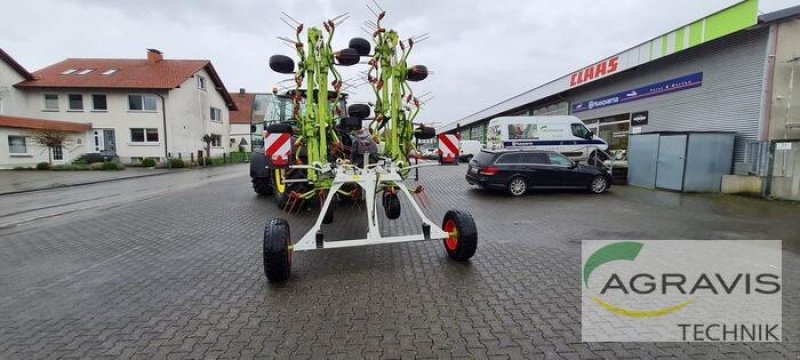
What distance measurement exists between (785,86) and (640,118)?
5.82 m

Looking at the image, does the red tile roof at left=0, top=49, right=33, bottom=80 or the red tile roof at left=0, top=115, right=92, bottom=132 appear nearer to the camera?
the red tile roof at left=0, top=115, right=92, bottom=132

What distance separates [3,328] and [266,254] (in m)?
2.16

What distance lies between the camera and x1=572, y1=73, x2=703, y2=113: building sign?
14453 mm

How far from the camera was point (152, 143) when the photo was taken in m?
29.0

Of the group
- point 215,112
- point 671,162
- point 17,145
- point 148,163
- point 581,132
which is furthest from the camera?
point 215,112

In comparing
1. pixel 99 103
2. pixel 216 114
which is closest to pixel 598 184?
pixel 99 103

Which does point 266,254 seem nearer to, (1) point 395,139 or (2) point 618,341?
(1) point 395,139

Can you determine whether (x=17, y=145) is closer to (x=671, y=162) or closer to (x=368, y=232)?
(x=368, y=232)

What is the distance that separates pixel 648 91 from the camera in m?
16.7

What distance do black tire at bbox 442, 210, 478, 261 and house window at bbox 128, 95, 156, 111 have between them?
3119 cm

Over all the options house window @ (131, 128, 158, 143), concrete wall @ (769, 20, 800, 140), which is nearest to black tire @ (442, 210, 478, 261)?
concrete wall @ (769, 20, 800, 140)

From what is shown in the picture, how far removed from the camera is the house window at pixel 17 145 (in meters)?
23.6

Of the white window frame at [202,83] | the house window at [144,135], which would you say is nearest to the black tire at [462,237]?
the house window at [144,135]

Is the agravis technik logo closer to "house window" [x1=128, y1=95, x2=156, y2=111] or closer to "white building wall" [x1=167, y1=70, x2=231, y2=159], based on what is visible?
"white building wall" [x1=167, y1=70, x2=231, y2=159]
